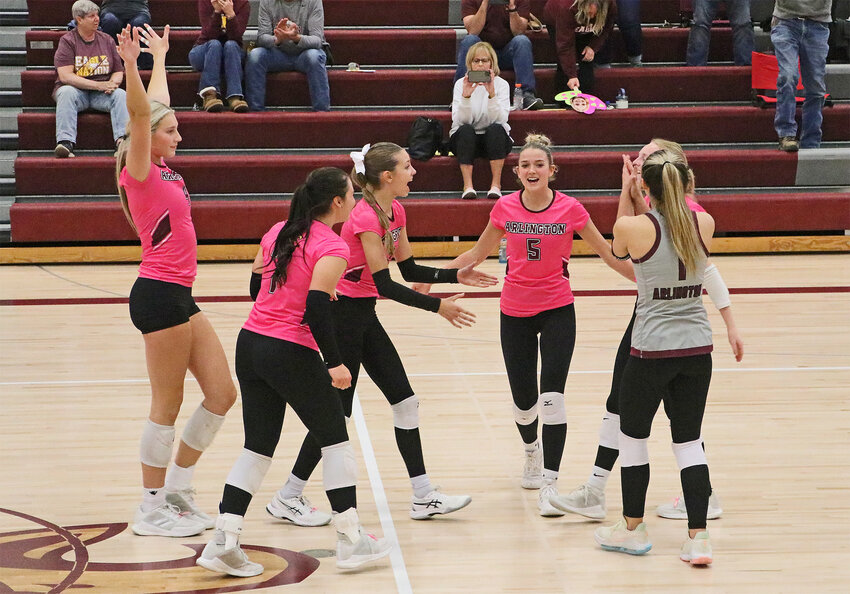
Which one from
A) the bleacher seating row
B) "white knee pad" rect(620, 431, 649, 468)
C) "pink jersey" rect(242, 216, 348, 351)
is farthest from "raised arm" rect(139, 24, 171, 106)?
the bleacher seating row

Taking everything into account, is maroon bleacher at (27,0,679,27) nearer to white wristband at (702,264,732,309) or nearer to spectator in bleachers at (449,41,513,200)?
spectator in bleachers at (449,41,513,200)

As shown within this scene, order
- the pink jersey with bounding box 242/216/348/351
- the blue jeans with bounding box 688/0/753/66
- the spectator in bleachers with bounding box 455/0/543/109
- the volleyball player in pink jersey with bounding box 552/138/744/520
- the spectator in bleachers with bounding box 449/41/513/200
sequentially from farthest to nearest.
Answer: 1. the blue jeans with bounding box 688/0/753/66
2. the spectator in bleachers with bounding box 455/0/543/109
3. the spectator in bleachers with bounding box 449/41/513/200
4. the volleyball player in pink jersey with bounding box 552/138/744/520
5. the pink jersey with bounding box 242/216/348/351

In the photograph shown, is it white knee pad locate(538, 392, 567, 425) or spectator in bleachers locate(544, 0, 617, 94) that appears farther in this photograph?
spectator in bleachers locate(544, 0, 617, 94)

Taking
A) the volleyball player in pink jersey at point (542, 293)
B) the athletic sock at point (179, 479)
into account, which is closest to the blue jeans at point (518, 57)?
the volleyball player in pink jersey at point (542, 293)

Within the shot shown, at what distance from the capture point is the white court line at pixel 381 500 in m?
3.46

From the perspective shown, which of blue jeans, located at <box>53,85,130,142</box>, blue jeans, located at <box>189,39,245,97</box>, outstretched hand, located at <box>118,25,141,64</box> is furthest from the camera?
blue jeans, located at <box>189,39,245,97</box>

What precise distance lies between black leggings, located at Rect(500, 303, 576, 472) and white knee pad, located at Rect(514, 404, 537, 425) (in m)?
0.02

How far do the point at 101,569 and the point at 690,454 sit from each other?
2.09 m

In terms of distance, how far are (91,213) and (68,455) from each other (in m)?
5.36

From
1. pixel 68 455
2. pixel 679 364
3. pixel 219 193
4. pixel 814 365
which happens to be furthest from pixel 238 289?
pixel 679 364

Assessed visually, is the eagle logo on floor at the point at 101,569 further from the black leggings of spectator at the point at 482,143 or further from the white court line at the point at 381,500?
the black leggings of spectator at the point at 482,143

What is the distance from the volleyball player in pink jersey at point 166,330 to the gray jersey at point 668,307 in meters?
1.59

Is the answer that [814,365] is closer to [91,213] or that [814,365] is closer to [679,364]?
[679,364]

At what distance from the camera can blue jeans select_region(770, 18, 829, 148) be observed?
387 inches
